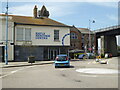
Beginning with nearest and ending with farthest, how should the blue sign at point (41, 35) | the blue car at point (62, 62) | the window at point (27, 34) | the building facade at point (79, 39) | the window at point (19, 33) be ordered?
the blue car at point (62, 62) → the window at point (19, 33) → the window at point (27, 34) → the blue sign at point (41, 35) → the building facade at point (79, 39)

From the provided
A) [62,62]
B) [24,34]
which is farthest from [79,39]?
[62,62]

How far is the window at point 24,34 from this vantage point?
36.9m

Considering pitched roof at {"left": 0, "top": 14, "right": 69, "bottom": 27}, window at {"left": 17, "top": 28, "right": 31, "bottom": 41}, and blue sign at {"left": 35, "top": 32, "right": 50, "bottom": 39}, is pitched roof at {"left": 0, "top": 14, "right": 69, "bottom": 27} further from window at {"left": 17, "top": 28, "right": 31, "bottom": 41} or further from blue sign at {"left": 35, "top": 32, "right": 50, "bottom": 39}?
blue sign at {"left": 35, "top": 32, "right": 50, "bottom": 39}

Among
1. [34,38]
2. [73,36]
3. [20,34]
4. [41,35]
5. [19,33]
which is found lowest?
[34,38]

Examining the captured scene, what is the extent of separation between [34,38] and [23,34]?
7.52ft

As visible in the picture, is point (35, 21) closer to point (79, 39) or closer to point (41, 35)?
point (41, 35)

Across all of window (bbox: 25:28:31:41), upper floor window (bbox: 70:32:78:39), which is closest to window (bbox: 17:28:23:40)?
window (bbox: 25:28:31:41)

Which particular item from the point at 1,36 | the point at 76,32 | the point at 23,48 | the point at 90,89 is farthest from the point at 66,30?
the point at 76,32

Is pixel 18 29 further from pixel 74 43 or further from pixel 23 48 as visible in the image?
pixel 74 43

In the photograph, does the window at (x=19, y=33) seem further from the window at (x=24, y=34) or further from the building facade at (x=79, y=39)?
the building facade at (x=79, y=39)

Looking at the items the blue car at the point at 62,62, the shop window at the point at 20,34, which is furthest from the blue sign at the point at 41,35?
the blue car at the point at 62,62

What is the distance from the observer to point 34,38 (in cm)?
3806

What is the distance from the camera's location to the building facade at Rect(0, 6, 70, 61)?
35688 mm

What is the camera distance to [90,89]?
8.88 metres
